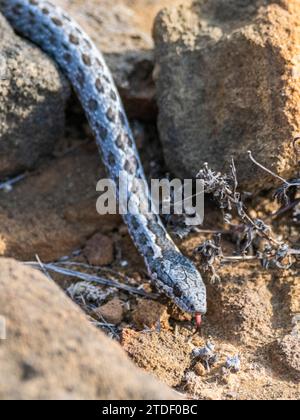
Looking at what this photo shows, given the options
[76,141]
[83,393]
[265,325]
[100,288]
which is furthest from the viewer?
[76,141]

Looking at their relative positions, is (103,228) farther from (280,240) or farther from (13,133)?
(280,240)

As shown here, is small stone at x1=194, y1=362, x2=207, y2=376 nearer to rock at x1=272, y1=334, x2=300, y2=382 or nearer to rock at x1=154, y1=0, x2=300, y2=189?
rock at x1=272, y1=334, x2=300, y2=382

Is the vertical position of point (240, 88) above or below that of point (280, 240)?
above

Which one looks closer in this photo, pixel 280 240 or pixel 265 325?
pixel 265 325

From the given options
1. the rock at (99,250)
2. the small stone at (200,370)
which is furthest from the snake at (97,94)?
the small stone at (200,370)

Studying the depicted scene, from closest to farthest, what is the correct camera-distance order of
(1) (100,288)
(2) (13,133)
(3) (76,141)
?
1. (1) (100,288)
2. (2) (13,133)
3. (3) (76,141)

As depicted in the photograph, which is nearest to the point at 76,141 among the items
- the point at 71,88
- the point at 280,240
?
the point at 71,88

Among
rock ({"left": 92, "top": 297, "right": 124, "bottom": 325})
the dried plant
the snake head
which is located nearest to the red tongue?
the snake head
